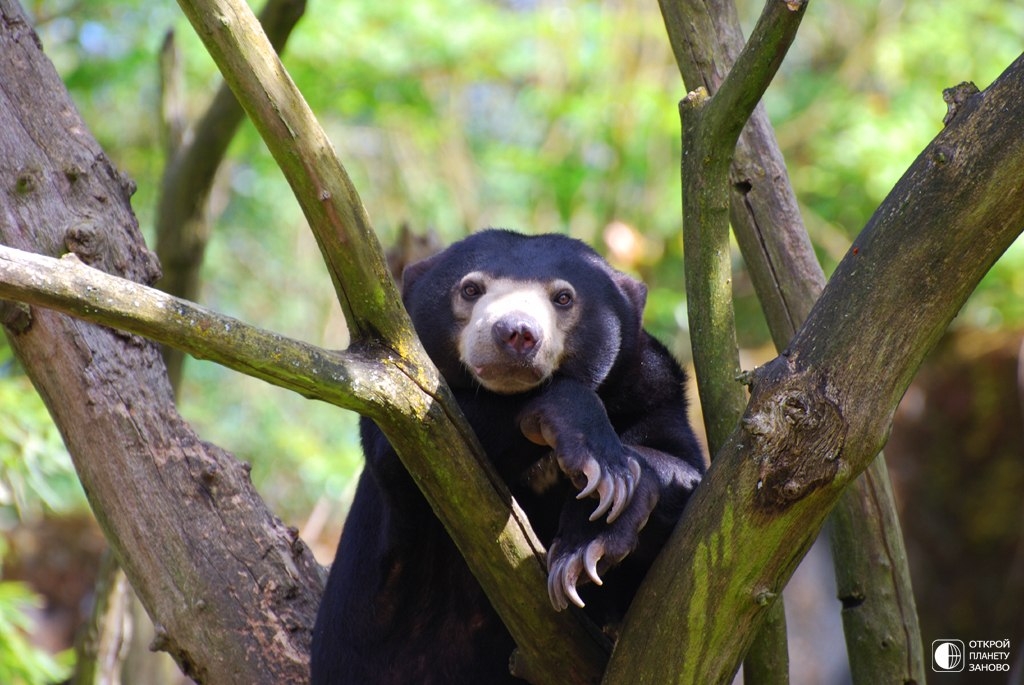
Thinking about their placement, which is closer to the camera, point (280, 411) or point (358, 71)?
point (358, 71)

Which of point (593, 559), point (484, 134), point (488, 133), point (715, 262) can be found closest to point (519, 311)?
point (715, 262)

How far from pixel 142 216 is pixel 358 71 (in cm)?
254

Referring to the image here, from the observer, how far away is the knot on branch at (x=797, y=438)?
2.32 metres

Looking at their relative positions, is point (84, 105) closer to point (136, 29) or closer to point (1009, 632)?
point (136, 29)

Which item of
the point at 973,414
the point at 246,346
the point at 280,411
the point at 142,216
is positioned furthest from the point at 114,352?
the point at 973,414

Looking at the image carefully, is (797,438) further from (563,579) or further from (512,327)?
(512,327)

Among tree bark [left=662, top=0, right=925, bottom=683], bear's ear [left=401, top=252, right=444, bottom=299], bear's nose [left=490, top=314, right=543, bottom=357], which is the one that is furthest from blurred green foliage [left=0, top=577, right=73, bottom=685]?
A: tree bark [left=662, top=0, right=925, bottom=683]

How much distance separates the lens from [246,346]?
2150 millimetres

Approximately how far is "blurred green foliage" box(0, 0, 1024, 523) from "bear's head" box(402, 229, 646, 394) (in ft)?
15.0

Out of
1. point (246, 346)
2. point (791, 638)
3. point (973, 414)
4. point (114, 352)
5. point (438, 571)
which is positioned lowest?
point (246, 346)

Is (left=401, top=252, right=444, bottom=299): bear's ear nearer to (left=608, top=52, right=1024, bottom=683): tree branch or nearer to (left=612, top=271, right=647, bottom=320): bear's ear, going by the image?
(left=612, top=271, right=647, bottom=320): bear's ear

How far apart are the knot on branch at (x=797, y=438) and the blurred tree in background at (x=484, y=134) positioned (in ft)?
19.5

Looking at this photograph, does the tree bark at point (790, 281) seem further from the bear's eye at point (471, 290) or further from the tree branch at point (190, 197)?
the tree branch at point (190, 197)

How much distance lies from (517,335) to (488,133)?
9283 mm
